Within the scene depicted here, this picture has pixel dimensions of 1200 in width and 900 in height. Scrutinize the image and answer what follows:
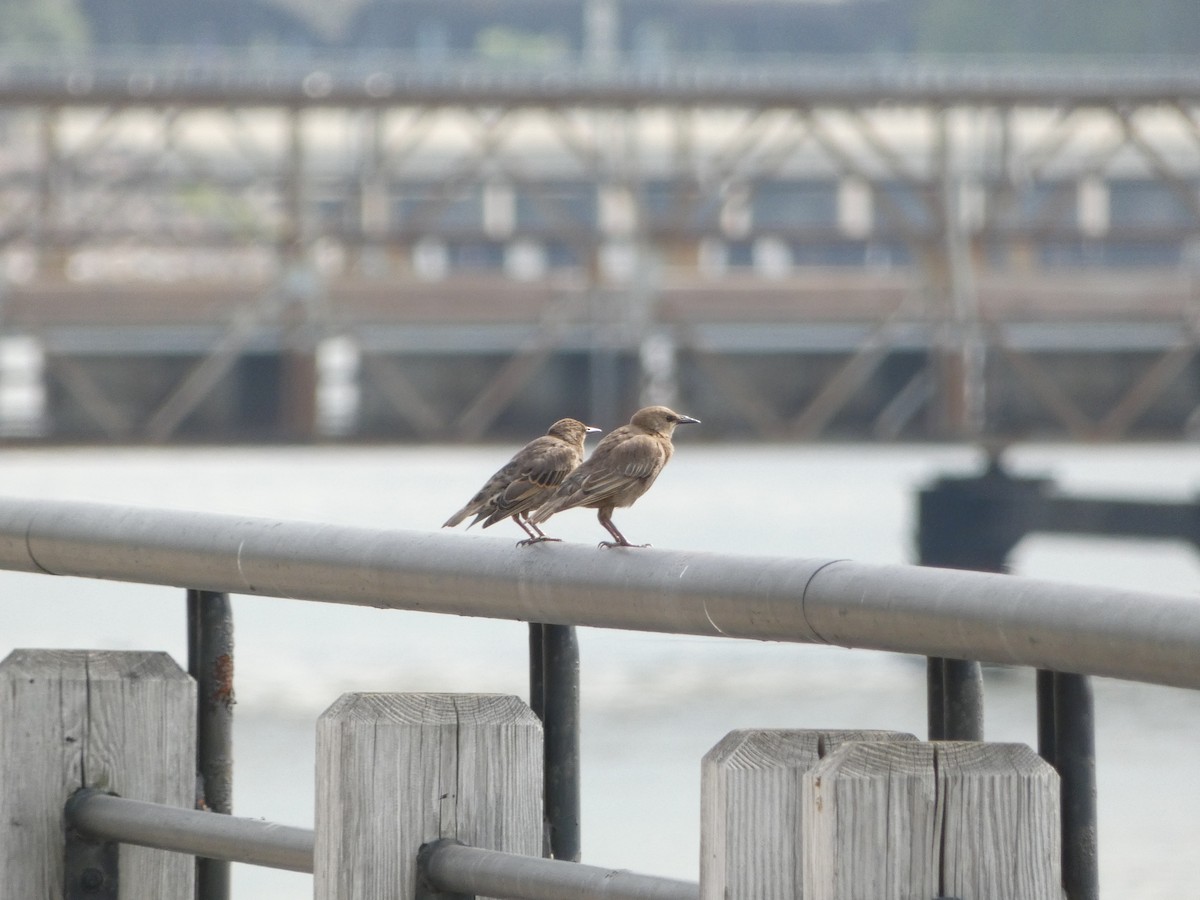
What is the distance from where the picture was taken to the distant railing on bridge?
10.1 feet

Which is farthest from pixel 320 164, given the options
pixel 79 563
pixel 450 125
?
pixel 79 563

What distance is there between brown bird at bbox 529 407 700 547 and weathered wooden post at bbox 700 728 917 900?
7.72ft

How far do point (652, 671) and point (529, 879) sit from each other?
3980 centimetres

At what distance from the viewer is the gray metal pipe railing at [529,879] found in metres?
3.40

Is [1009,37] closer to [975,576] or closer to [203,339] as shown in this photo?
[203,339]

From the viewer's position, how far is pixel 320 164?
9425 centimetres

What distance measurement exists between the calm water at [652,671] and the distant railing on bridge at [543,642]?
23cm

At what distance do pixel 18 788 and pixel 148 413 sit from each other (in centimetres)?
3154

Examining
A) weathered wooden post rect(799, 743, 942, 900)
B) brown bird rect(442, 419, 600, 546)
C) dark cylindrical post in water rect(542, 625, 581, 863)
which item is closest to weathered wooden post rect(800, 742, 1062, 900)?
weathered wooden post rect(799, 743, 942, 900)

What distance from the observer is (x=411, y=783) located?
3.66m

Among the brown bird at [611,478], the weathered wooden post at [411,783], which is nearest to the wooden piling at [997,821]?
the weathered wooden post at [411,783]

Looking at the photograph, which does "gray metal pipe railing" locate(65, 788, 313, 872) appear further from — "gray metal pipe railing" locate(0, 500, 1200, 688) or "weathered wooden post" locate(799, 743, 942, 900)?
"weathered wooden post" locate(799, 743, 942, 900)

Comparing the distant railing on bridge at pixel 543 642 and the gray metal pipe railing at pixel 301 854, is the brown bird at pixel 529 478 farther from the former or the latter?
the gray metal pipe railing at pixel 301 854

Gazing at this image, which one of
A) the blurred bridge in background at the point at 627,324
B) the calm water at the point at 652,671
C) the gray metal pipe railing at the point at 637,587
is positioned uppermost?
the blurred bridge in background at the point at 627,324
